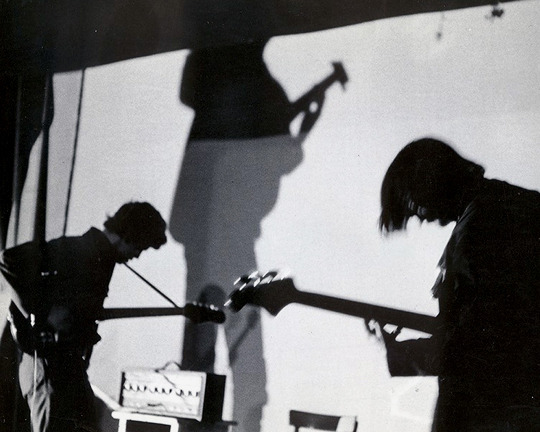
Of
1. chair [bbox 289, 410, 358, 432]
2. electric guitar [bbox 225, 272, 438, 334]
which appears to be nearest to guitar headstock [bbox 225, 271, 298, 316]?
electric guitar [bbox 225, 272, 438, 334]

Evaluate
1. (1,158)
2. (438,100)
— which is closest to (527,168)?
(438,100)

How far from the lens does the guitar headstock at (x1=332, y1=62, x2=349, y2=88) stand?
2.22m

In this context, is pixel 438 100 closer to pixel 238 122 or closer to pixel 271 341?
pixel 238 122

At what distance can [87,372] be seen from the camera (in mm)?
2459

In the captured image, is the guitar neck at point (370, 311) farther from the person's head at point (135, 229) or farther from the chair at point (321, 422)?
the person's head at point (135, 229)

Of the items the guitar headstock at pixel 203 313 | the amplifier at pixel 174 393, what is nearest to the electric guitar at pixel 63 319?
the guitar headstock at pixel 203 313

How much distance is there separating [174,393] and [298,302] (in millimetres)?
579

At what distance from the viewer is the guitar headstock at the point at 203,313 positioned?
229 centimetres

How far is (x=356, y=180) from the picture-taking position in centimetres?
217

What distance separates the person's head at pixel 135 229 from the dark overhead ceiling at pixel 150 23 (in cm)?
65

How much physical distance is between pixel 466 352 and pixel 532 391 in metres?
0.22

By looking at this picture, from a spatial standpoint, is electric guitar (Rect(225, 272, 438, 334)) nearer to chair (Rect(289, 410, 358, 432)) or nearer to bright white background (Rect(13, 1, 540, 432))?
bright white background (Rect(13, 1, 540, 432))

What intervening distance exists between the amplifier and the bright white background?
0.19 feet

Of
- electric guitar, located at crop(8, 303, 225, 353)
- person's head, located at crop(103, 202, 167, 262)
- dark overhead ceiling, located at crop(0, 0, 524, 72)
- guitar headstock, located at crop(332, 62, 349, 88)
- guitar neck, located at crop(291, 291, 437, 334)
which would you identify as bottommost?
electric guitar, located at crop(8, 303, 225, 353)
